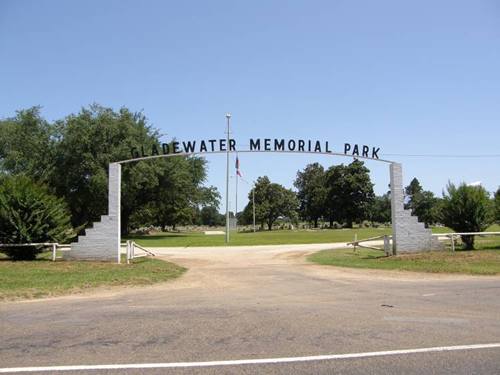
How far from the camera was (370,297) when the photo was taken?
440 inches

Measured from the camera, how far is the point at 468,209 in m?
24.5

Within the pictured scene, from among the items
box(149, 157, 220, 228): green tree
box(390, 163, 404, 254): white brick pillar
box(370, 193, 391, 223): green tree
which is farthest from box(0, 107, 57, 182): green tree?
box(370, 193, 391, 223): green tree

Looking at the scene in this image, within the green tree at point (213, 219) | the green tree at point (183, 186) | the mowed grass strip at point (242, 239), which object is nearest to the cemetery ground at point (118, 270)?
the mowed grass strip at point (242, 239)

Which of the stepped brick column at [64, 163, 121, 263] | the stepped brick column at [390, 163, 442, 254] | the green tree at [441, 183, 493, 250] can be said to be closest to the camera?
the stepped brick column at [64, 163, 121, 263]

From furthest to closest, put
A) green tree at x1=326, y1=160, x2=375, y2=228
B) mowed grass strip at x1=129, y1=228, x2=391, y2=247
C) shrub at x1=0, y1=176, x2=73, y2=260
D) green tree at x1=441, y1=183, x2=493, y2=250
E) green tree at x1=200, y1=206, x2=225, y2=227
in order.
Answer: green tree at x1=200, y1=206, x2=225, y2=227, green tree at x1=326, y1=160, x2=375, y2=228, mowed grass strip at x1=129, y1=228, x2=391, y2=247, green tree at x1=441, y1=183, x2=493, y2=250, shrub at x1=0, y1=176, x2=73, y2=260

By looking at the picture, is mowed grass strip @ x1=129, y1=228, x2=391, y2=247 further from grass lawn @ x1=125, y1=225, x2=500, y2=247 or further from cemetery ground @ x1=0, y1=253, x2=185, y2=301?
cemetery ground @ x1=0, y1=253, x2=185, y2=301

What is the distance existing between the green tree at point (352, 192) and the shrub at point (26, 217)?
86.0 meters

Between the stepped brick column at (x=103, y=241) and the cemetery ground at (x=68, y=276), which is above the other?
the stepped brick column at (x=103, y=241)

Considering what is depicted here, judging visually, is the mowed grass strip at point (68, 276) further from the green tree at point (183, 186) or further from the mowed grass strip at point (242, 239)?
the green tree at point (183, 186)


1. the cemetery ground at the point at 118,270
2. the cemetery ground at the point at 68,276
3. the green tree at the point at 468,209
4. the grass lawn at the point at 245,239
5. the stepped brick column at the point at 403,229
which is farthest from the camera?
the grass lawn at the point at 245,239

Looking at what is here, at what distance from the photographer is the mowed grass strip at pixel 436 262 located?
17.0 m

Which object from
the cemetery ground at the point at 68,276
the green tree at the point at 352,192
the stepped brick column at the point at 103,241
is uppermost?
the green tree at the point at 352,192

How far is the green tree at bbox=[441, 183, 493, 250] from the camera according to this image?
79.9ft

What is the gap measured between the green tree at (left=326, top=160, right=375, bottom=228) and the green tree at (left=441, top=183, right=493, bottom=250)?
76.7 m
